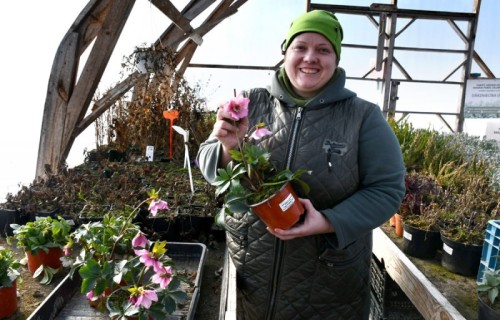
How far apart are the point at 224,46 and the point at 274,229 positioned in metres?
6.51

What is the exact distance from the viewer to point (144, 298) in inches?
43.3

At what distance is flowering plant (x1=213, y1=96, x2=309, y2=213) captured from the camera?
40.6 inches

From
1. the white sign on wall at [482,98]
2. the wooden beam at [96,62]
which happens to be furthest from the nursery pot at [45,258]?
the white sign on wall at [482,98]

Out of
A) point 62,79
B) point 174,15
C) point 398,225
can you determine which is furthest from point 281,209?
point 174,15

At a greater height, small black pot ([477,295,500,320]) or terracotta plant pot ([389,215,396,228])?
terracotta plant pot ([389,215,396,228])

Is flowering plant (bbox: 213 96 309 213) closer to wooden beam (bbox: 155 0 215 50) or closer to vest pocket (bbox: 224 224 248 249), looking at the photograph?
vest pocket (bbox: 224 224 248 249)

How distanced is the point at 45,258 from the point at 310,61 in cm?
151

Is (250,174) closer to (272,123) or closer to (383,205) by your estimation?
(272,123)

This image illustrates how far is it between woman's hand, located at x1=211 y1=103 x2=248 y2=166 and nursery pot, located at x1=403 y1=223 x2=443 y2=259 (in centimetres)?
145

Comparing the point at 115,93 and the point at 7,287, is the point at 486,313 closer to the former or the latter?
the point at 7,287

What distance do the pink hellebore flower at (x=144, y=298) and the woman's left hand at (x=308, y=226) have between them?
0.43 meters

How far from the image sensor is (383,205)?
3.81 ft

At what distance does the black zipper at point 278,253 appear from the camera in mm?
1224

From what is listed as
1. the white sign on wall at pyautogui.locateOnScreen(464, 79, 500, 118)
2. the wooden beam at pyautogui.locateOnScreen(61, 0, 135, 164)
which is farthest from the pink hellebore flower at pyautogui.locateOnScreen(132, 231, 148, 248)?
the white sign on wall at pyautogui.locateOnScreen(464, 79, 500, 118)
